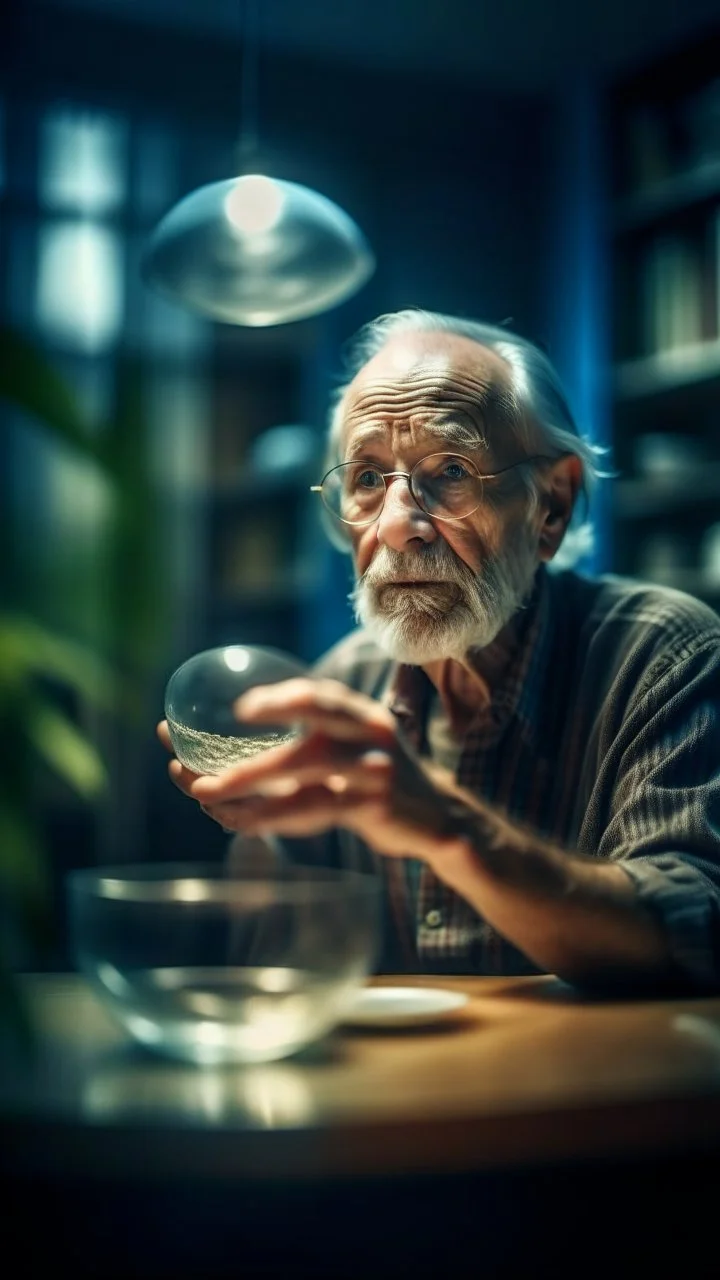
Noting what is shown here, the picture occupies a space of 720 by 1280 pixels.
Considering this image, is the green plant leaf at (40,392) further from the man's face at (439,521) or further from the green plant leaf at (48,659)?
the man's face at (439,521)

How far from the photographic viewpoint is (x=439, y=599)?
1.26m

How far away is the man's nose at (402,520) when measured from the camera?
1214 millimetres

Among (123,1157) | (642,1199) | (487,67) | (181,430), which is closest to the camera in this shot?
(123,1157)

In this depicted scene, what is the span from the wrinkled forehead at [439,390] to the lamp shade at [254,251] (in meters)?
0.27

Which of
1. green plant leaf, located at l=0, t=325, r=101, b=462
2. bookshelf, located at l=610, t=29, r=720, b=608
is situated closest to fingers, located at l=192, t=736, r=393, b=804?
green plant leaf, located at l=0, t=325, r=101, b=462

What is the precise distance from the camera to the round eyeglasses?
4.02ft

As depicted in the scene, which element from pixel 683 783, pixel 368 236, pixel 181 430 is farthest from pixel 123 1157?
pixel 181 430

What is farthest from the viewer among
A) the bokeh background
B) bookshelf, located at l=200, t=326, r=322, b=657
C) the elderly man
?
bookshelf, located at l=200, t=326, r=322, b=657

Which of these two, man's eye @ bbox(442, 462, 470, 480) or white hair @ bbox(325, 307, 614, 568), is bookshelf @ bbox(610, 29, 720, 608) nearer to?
white hair @ bbox(325, 307, 614, 568)

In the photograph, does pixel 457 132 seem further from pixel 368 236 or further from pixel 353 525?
pixel 353 525

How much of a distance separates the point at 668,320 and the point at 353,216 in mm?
1465

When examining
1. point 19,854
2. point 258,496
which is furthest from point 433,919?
point 258,496

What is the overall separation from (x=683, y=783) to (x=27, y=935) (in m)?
→ 0.67

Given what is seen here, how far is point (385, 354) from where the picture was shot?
135cm
